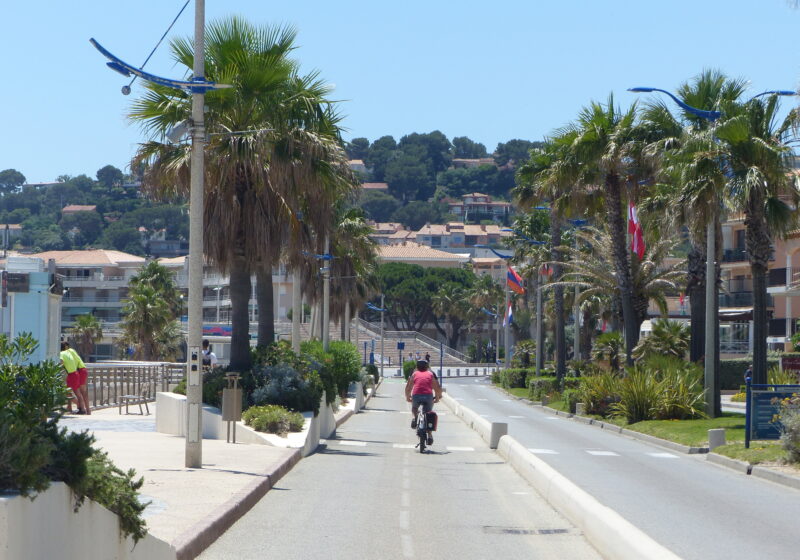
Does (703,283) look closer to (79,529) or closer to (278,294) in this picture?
(79,529)

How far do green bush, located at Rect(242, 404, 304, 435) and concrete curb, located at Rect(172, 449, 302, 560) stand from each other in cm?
548

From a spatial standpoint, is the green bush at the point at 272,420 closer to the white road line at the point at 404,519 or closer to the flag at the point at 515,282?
the white road line at the point at 404,519

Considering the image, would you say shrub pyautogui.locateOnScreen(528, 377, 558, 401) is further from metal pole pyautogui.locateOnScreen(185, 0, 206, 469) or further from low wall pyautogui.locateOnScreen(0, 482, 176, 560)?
low wall pyautogui.locateOnScreen(0, 482, 176, 560)

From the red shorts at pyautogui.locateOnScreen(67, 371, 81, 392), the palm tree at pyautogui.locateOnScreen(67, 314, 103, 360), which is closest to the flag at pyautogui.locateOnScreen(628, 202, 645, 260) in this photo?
the red shorts at pyautogui.locateOnScreen(67, 371, 81, 392)

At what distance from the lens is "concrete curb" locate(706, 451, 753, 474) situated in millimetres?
19170

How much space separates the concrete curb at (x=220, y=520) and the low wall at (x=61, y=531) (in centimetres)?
103

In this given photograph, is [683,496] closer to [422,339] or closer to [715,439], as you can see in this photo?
[715,439]

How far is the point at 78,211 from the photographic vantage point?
652 ft

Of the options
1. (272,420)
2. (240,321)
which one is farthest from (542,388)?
(272,420)

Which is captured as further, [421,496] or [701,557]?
[421,496]

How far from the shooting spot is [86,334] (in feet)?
237

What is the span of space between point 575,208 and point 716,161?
1693 centimetres

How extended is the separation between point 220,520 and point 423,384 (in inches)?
470

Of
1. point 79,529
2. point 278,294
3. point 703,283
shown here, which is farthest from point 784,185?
point 278,294
